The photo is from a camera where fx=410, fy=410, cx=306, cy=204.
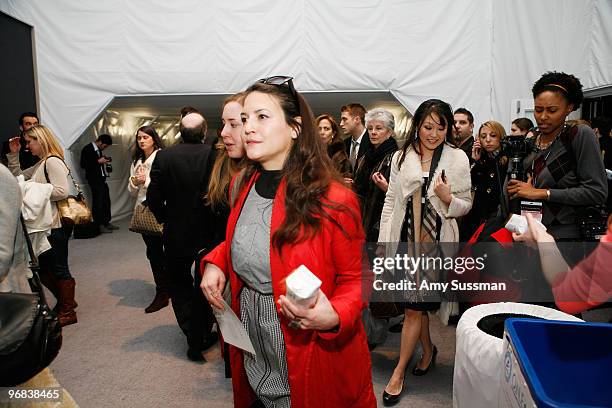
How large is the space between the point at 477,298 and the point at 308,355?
4.97 ft

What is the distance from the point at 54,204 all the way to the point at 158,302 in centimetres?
133

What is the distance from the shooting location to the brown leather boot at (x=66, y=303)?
3.73 meters

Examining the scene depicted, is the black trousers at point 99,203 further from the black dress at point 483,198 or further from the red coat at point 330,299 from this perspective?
the red coat at point 330,299

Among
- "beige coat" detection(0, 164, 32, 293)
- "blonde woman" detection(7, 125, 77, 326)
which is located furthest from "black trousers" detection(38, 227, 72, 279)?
"beige coat" detection(0, 164, 32, 293)

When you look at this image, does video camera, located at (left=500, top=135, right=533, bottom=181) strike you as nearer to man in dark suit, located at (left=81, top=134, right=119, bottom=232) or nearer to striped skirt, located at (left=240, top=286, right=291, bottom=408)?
striped skirt, located at (left=240, top=286, right=291, bottom=408)

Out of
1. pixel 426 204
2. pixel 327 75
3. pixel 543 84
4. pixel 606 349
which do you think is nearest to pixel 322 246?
pixel 606 349

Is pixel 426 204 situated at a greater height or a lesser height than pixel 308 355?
greater

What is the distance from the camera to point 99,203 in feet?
25.3

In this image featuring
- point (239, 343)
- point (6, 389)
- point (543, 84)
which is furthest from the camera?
point (543, 84)

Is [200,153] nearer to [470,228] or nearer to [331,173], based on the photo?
[331,173]

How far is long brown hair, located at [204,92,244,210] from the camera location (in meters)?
2.43

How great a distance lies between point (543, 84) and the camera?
2203mm

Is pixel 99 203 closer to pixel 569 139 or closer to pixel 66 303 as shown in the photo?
pixel 66 303

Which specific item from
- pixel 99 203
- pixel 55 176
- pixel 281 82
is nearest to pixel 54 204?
pixel 55 176
